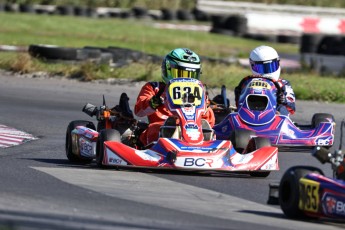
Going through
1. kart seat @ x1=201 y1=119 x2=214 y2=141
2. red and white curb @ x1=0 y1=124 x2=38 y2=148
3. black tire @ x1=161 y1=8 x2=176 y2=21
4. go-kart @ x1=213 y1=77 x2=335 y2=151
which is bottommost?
black tire @ x1=161 y1=8 x2=176 y2=21

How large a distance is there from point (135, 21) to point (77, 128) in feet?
86.5

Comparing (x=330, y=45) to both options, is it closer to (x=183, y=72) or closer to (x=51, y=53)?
(x=51, y=53)

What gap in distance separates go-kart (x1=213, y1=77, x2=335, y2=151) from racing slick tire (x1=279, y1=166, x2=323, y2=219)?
4.64 m

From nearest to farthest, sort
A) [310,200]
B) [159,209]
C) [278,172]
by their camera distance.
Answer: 1. [310,200]
2. [159,209]
3. [278,172]

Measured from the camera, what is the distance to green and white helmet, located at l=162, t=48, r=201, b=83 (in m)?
9.92

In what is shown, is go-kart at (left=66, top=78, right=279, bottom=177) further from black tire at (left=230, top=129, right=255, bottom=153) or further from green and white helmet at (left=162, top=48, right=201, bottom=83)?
green and white helmet at (left=162, top=48, right=201, bottom=83)

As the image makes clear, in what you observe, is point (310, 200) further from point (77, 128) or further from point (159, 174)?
point (77, 128)

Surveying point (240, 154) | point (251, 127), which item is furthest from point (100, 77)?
point (240, 154)

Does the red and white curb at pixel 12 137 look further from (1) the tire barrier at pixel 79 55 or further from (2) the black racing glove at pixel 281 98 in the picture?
(1) the tire barrier at pixel 79 55

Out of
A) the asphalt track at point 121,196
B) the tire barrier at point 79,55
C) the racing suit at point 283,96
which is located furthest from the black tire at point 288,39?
the asphalt track at point 121,196

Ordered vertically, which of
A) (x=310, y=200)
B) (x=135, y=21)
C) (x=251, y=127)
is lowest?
(x=135, y=21)

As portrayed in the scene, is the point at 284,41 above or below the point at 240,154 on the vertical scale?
below

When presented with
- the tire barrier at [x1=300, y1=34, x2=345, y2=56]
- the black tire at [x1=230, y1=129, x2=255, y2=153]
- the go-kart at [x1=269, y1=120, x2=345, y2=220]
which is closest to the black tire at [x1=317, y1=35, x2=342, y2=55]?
the tire barrier at [x1=300, y1=34, x2=345, y2=56]

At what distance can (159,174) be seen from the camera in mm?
9047
